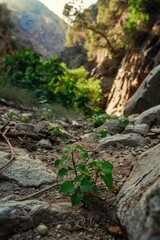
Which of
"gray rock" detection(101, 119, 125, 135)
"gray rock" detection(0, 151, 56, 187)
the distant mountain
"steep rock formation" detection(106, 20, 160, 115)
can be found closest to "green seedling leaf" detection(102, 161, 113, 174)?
"gray rock" detection(0, 151, 56, 187)

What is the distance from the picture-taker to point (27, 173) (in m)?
1.93

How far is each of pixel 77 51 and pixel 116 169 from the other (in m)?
25.2

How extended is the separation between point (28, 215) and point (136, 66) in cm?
1022

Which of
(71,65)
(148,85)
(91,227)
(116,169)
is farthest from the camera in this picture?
(71,65)

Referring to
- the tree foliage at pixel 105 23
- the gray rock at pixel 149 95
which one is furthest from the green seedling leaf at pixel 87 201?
the tree foliage at pixel 105 23

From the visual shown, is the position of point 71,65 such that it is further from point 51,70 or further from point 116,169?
point 116,169

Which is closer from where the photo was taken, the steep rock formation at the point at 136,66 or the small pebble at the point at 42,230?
the small pebble at the point at 42,230

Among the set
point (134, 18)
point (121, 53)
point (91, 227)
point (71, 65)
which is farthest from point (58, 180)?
point (71, 65)

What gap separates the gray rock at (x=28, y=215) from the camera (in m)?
1.23

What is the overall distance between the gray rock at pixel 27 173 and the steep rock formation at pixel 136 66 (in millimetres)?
7948

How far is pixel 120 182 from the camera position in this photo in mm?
1820

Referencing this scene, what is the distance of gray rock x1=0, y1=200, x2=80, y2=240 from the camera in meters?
1.23

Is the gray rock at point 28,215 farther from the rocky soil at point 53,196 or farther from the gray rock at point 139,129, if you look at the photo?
the gray rock at point 139,129

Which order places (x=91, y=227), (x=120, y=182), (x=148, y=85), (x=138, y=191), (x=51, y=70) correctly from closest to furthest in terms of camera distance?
(x=138, y=191), (x=91, y=227), (x=120, y=182), (x=148, y=85), (x=51, y=70)
